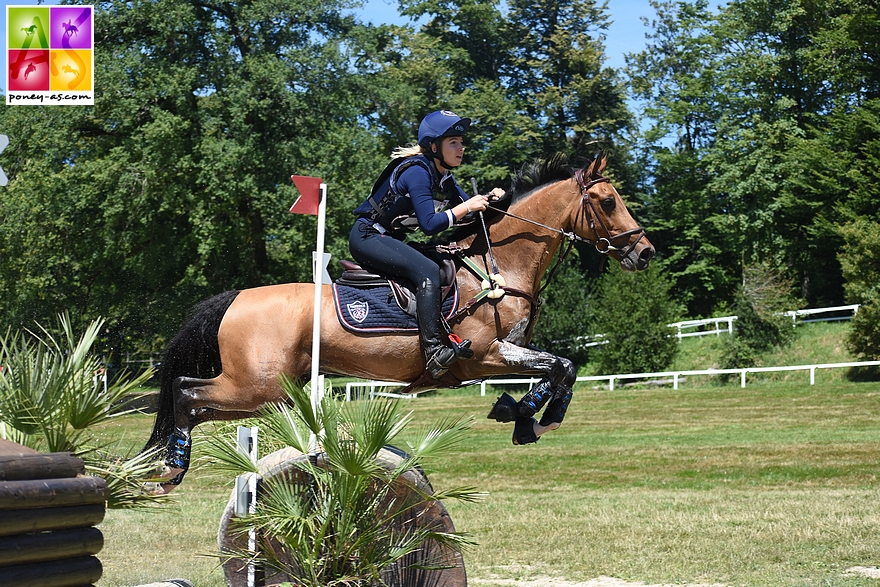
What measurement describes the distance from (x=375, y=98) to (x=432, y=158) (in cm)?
2581

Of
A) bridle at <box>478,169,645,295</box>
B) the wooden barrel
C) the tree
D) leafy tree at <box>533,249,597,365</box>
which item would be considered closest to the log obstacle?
the wooden barrel

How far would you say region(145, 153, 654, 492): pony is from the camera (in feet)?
21.5

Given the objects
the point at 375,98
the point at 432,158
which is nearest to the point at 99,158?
the point at 375,98

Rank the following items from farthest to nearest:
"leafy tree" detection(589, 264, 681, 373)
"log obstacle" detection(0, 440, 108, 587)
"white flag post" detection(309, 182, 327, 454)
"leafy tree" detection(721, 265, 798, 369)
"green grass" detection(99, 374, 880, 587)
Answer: "leafy tree" detection(589, 264, 681, 373)
"leafy tree" detection(721, 265, 798, 369)
"green grass" detection(99, 374, 880, 587)
"white flag post" detection(309, 182, 327, 454)
"log obstacle" detection(0, 440, 108, 587)

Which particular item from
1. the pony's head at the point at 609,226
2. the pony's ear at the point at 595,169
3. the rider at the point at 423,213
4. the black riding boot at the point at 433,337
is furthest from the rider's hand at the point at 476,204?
the pony's ear at the point at 595,169

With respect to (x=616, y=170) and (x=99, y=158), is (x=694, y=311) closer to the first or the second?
(x=616, y=170)

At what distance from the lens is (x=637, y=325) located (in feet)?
104

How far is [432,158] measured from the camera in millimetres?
6656

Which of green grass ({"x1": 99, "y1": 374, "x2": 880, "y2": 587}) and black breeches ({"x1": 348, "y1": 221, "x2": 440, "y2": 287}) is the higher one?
black breeches ({"x1": 348, "y1": 221, "x2": 440, "y2": 287})

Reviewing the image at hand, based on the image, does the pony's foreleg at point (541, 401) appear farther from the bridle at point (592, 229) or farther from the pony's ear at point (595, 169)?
the pony's ear at point (595, 169)

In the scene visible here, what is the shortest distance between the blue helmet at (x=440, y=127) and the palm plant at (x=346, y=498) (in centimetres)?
200

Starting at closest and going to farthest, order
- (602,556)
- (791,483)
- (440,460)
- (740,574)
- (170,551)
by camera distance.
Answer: (440,460) → (740,574) → (602,556) → (170,551) → (791,483)

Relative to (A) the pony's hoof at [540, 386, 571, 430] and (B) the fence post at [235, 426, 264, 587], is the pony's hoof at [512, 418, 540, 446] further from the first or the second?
(B) the fence post at [235, 426, 264, 587]

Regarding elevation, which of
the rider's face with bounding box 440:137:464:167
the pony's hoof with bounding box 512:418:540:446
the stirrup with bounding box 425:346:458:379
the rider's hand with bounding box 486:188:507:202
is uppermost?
the rider's face with bounding box 440:137:464:167
